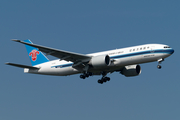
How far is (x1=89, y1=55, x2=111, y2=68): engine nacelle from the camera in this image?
47219 mm

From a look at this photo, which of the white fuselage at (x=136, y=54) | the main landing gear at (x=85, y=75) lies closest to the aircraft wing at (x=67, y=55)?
the white fuselage at (x=136, y=54)

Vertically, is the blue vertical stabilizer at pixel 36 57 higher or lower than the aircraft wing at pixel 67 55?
higher

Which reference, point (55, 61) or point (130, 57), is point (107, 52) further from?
point (55, 61)

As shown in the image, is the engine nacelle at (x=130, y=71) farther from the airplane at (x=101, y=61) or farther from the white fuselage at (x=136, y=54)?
the white fuselage at (x=136, y=54)

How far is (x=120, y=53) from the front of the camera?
4750 centimetres

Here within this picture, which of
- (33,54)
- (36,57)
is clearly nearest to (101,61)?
(36,57)

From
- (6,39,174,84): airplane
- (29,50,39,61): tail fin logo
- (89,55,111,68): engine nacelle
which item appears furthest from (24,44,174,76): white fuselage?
(29,50,39,61): tail fin logo

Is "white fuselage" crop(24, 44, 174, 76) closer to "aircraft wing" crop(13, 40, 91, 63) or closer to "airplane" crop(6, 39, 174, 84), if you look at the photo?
"airplane" crop(6, 39, 174, 84)

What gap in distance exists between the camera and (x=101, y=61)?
155ft

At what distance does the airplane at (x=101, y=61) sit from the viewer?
152ft

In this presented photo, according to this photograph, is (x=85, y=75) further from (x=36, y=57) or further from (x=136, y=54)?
(x=36, y=57)

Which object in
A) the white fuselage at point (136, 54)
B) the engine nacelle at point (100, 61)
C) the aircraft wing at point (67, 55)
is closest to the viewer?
the white fuselage at point (136, 54)

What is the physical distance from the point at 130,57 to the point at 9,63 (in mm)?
16926

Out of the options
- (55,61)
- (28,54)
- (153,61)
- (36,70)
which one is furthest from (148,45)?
(28,54)
